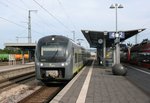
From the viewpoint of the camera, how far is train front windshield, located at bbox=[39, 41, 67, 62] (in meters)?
18.3

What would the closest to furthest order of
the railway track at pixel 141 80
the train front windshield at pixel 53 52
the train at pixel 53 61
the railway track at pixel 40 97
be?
the railway track at pixel 40 97 < the railway track at pixel 141 80 < the train at pixel 53 61 < the train front windshield at pixel 53 52

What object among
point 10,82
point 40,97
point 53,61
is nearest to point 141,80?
point 53,61

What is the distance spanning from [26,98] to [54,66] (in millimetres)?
3803

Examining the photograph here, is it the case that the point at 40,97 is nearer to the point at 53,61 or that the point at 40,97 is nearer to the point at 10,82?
the point at 53,61

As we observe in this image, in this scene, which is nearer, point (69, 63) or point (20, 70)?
point (69, 63)

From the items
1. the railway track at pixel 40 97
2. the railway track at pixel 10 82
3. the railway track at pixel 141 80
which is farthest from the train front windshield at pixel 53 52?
the railway track at pixel 141 80

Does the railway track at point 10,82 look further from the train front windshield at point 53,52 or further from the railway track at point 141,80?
the railway track at point 141,80

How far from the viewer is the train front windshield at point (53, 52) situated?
1828cm

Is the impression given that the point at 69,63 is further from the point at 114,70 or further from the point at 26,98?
the point at 114,70

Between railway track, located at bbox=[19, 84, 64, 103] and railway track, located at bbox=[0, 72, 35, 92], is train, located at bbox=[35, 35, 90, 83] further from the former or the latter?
railway track, located at bbox=[0, 72, 35, 92]

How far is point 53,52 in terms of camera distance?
60.7 feet

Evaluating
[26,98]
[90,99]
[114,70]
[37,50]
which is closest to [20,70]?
[114,70]

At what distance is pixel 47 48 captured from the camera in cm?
1864

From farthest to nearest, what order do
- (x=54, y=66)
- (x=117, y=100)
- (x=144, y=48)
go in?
(x=144, y=48) → (x=54, y=66) → (x=117, y=100)
